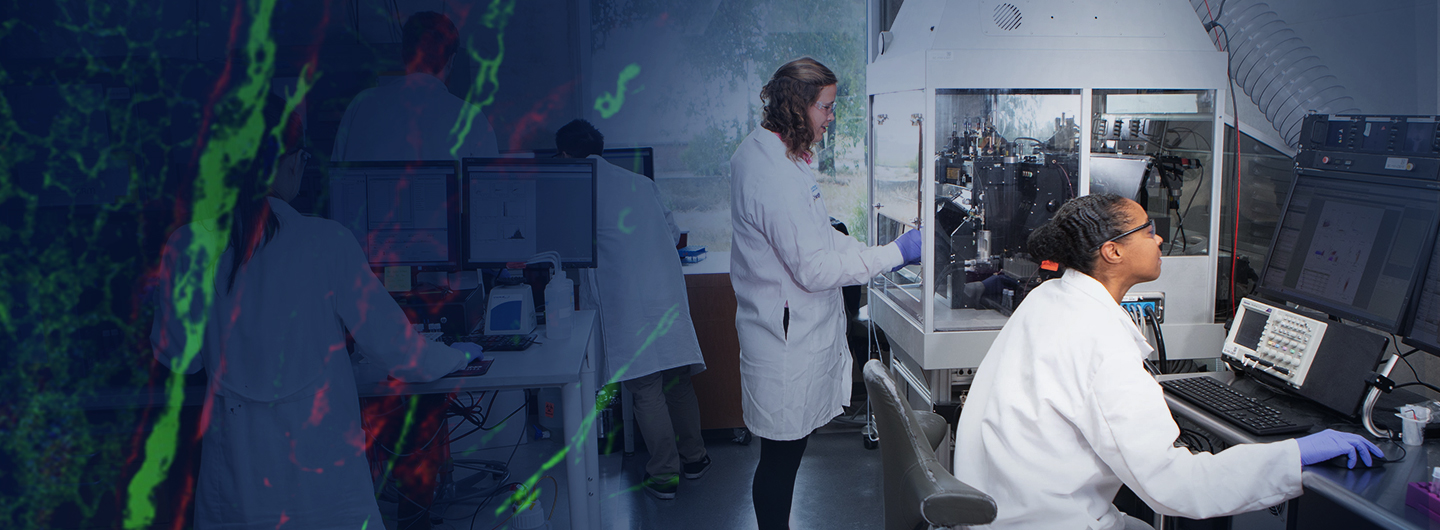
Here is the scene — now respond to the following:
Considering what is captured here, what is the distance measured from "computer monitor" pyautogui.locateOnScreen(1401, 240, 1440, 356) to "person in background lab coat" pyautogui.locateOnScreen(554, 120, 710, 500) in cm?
190

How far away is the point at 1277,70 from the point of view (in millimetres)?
2203

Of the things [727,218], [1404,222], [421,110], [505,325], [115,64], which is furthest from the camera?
[727,218]

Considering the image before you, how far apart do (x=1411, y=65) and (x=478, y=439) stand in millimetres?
3208

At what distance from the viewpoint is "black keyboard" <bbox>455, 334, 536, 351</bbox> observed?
2.03m

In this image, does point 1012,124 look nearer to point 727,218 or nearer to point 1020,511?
point 1020,511

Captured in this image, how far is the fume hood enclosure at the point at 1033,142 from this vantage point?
214cm

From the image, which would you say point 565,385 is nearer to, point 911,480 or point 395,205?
point 395,205

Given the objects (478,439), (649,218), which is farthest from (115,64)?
(478,439)

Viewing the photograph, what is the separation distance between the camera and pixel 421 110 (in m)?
2.54

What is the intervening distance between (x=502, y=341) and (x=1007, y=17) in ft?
5.60

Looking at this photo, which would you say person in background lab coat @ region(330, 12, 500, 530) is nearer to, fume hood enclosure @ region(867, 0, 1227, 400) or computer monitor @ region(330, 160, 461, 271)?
computer monitor @ region(330, 160, 461, 271)
